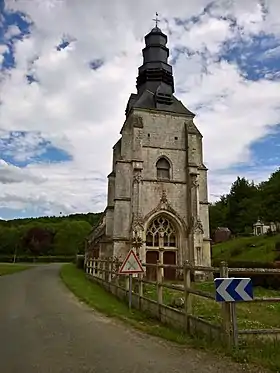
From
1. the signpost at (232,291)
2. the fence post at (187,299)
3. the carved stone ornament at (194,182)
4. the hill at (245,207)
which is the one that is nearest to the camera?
the signpost at (232,291)

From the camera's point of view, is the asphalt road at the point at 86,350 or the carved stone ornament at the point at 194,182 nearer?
the asphalt road at the point at 86,350

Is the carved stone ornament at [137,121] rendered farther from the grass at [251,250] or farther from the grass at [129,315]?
the grass at [251,250]

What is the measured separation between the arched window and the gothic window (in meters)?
3.23

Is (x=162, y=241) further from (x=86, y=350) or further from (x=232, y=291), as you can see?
(x=232, y=291)

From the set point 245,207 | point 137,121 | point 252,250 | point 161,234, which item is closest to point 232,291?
point 161,234

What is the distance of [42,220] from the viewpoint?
11675 centimetres

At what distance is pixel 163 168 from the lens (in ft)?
99.9

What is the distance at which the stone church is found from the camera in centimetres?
2834

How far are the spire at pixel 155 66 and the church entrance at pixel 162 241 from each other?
11.1 meters

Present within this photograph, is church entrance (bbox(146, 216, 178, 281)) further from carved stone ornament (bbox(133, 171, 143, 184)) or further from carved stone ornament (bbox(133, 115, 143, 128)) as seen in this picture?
carved stone ornament (bbox(133, 115, 143, 128))

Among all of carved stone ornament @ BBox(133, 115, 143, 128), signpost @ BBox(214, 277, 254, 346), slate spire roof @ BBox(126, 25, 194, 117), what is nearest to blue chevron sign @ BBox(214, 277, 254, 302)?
signpost @ BBox(214, 277, 254, 346)

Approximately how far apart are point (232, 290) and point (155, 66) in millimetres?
30555

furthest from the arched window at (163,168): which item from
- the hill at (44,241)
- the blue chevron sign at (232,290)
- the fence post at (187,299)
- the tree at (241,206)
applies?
the hill at (44,241)

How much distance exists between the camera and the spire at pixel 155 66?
111ft
